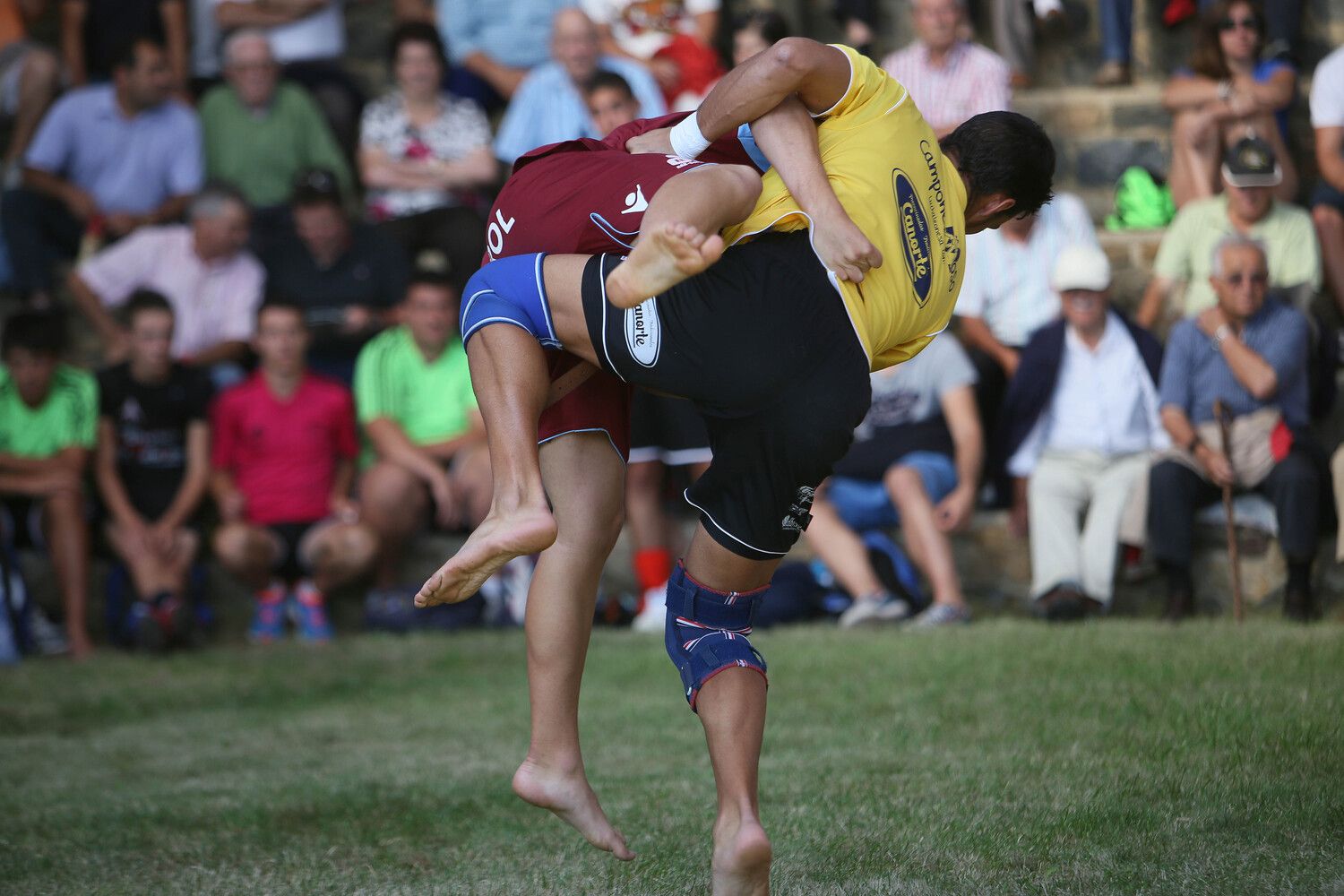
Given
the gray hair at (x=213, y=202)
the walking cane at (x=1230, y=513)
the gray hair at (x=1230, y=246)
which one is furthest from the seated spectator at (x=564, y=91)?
the walking cane at (x=1230, y=513)

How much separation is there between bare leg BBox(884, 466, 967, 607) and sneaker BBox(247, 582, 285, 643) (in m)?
2.99

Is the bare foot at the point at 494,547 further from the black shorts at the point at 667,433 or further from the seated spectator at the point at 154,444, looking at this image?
the seated spectator at the point at 154,444

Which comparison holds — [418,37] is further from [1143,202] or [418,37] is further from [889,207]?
[889,207]

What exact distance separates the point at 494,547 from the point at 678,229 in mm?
724

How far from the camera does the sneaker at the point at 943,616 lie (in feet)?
22.8

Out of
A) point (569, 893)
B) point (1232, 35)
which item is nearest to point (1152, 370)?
point (1232, 35)

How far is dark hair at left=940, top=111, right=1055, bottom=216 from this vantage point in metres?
3.41

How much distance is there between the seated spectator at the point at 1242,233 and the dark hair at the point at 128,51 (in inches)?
228

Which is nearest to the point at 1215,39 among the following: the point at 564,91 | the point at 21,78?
the point at 564,91

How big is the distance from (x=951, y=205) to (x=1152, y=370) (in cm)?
444

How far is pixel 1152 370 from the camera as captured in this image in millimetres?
7496

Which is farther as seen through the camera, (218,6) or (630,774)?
(218,6)

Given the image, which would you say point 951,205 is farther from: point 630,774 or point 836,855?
point 630,774

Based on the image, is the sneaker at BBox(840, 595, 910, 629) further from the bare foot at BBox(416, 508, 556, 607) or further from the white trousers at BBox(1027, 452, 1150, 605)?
the bare foot at BBox(416, 508, 556, 607)
